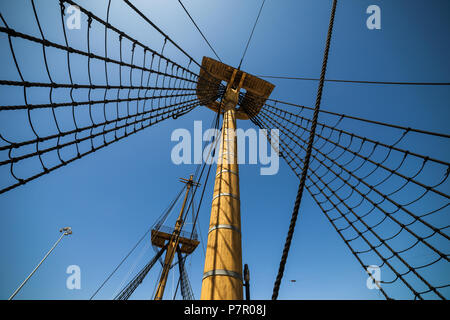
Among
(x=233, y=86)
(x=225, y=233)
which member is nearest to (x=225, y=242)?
(x=225, y=233)

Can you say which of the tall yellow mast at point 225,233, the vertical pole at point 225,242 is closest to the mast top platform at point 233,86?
the tall yellow mast at point 225,233

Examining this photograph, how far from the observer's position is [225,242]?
230 centimetres

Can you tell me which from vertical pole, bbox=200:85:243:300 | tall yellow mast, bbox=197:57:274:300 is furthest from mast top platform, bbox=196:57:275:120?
vertical pole, bbox=200:85:243:300

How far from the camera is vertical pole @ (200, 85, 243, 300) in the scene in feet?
6.53

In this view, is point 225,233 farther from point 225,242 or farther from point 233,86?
point 233,86

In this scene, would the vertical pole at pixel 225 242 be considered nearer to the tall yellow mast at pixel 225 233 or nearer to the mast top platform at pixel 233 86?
the tall yellow mast at pixel 225 233

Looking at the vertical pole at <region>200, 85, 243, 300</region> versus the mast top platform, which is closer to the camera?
the vertical pole at <region>200, 85, 243, 300</region>

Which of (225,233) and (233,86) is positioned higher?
(233,86)

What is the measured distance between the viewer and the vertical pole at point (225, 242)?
1.99m

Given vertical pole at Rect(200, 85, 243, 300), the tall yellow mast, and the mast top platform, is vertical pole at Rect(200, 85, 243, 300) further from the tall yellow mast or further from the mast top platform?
the mast top platform

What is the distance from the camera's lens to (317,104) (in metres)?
1.75

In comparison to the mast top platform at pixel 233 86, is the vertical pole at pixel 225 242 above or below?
below
